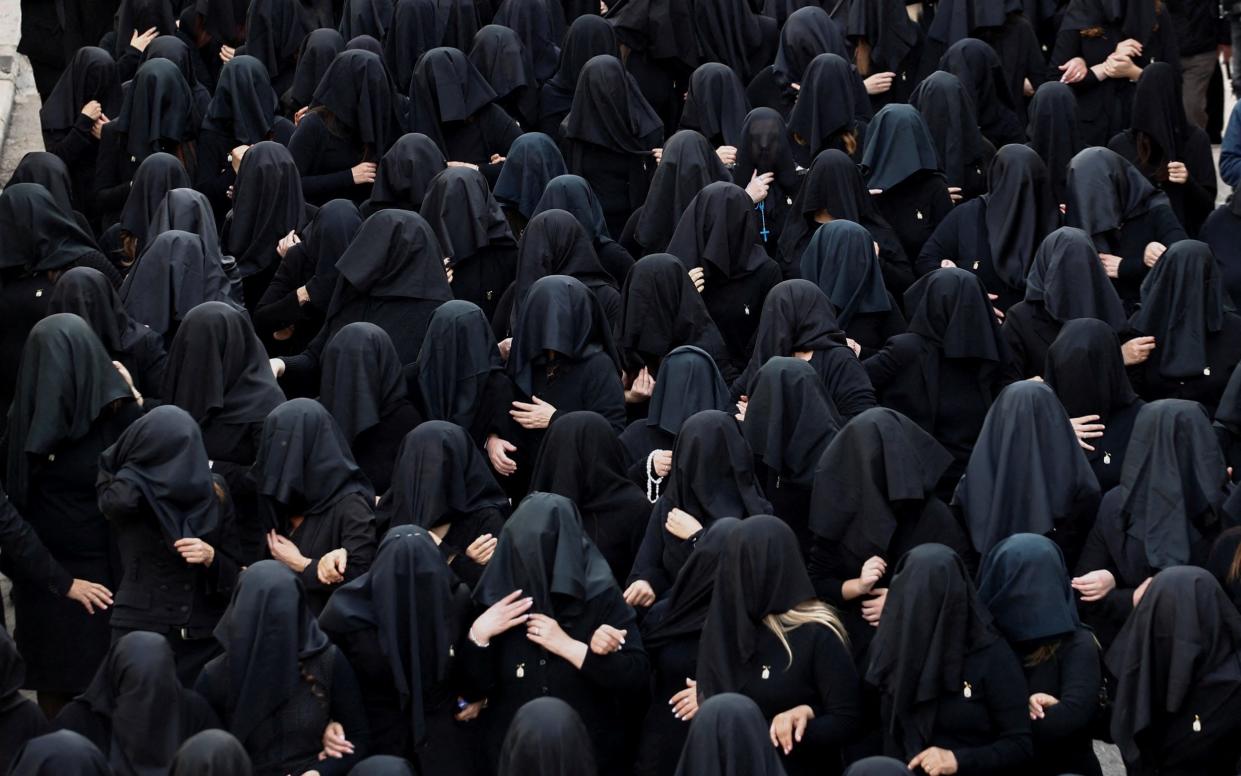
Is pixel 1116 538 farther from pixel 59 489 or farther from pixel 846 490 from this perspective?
pixel 59 489

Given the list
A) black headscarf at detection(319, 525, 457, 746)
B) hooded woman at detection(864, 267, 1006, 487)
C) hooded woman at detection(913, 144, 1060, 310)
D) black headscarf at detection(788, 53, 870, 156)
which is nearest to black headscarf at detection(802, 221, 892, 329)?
hooded woman at detection(864, 267, 1006, 487)

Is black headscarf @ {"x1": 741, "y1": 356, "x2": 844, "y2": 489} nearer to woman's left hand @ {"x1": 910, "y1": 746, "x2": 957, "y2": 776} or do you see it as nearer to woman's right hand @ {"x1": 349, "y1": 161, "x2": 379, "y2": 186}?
woman's left hand @ {"x1": 910, "y1": 746, "x2": 957, "y2": 776}

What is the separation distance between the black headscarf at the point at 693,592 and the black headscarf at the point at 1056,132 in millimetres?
4774

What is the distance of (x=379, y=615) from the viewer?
7.68 meters

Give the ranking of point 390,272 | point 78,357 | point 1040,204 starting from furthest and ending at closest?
point 1040,204 → point 390,272 → point 78,357

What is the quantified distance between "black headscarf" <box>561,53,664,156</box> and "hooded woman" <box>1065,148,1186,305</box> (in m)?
2.38

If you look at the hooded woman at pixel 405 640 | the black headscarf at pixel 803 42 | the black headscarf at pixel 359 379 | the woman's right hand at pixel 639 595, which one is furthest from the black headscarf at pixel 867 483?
the black headscarf at pixel 803 42

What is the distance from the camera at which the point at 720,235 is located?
10.7 metres

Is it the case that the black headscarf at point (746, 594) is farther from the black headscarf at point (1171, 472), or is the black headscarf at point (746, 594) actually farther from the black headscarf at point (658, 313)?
the black headscarf at point (658, 313)

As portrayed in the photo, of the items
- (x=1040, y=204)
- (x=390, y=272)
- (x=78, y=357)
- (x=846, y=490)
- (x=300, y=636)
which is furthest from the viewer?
(x=1040, y=204)

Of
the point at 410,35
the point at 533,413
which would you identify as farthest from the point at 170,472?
the point at 410,35

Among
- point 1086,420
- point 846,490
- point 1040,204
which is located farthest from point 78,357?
point 1040,204

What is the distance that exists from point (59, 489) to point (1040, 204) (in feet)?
16.5

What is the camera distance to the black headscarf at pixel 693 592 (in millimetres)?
7836
